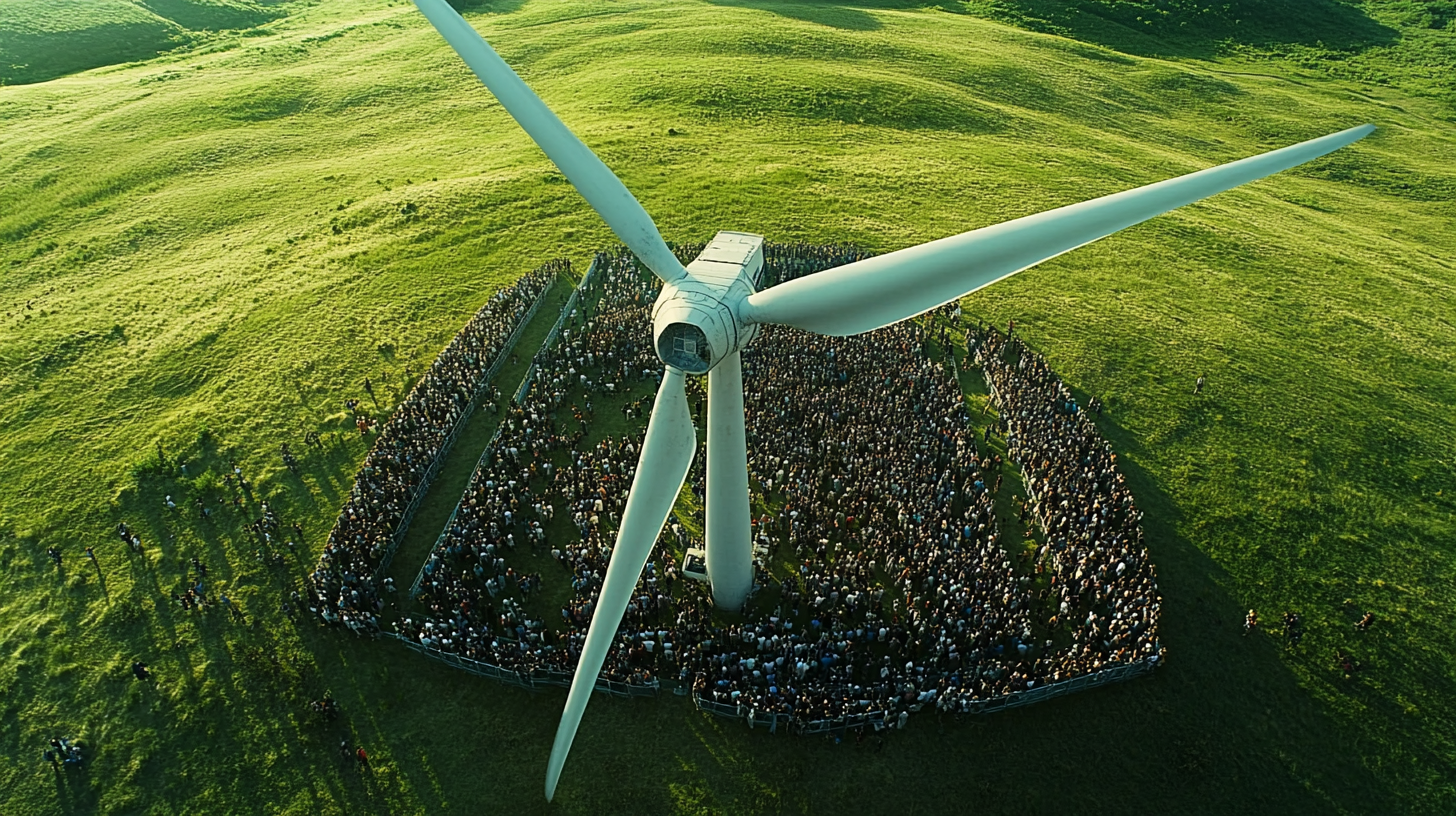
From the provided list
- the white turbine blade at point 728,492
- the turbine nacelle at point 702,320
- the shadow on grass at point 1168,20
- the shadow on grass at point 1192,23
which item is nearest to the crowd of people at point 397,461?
the white turbine blade at point 728,492

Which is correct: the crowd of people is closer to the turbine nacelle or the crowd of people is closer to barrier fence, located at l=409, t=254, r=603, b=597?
barrier fence, located at l=409, t=254, r=603, b=597

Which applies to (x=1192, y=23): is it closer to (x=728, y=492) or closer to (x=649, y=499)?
(x=728, y=492)

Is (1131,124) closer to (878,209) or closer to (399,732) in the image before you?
(878,209)

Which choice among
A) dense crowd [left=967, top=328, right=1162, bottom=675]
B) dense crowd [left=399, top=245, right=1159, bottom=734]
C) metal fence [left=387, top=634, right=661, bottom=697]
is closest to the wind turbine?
metal fence [left=387, top=634, right=661, bottom=697]

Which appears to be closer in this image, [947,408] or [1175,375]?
[947,408]

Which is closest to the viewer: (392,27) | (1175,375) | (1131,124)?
(1175,375)

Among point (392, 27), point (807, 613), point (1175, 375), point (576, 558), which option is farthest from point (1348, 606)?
point (392, 27)
